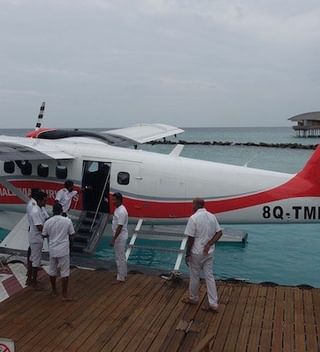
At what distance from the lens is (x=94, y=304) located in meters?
7.26

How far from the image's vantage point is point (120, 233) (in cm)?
832

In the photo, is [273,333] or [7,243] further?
[7,243]

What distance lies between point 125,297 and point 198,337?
1.82 m

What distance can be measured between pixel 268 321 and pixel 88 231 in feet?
17.8

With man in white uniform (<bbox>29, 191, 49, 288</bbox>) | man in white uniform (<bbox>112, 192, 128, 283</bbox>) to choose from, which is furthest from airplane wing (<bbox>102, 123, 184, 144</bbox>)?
man in white uniform (<bbox>29, 191, 49, 288</bbox>)

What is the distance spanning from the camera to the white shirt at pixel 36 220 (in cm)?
784

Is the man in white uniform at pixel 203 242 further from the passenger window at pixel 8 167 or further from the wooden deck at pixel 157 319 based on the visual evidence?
the passenger window at pixel 8 167

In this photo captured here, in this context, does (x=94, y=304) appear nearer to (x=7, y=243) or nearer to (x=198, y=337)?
(x=198, y=337)

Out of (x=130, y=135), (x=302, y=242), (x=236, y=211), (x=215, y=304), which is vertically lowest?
(x=302, y=242)

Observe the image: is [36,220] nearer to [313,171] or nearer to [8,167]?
[8,167]

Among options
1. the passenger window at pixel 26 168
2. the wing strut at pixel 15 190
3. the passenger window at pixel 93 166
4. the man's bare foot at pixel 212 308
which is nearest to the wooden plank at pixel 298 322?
the man's bare foot at pixel 212 308

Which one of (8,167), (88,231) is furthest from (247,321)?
(8,167)

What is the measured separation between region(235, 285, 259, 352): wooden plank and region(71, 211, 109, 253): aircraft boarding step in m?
3.88

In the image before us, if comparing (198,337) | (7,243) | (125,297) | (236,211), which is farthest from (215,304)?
(7,243)
